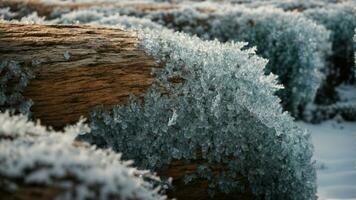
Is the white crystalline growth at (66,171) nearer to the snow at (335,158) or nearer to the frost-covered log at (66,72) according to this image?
the frost-covered log at (66,72)

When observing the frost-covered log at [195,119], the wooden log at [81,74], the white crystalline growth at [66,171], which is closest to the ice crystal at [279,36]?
the frost-covered log at [195,119]

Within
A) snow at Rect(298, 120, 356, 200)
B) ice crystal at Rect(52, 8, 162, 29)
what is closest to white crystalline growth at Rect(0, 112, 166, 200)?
snow at Rect(298, 120, 356, 200)

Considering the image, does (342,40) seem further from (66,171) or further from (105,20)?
(66,171)

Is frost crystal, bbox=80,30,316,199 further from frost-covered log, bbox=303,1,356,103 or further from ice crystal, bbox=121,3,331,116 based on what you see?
frost-covered log, bbox=303,1,356,103

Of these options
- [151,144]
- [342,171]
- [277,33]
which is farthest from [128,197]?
[277,33]

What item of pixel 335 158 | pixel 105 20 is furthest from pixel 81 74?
pixel 105 20
